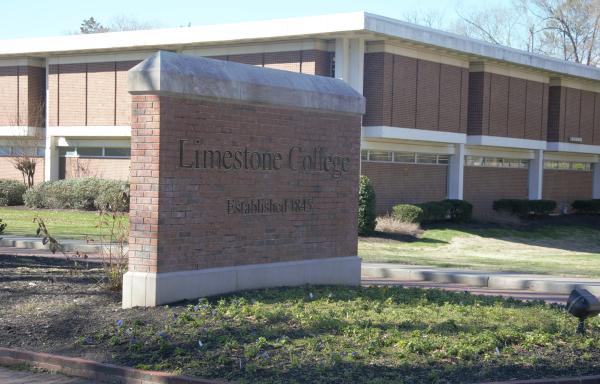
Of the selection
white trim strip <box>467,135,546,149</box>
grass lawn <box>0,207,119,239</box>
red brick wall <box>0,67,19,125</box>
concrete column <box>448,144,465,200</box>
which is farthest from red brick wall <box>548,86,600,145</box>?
red brick wall <box>0,67,19,125</box>

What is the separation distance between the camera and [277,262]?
12.5 metres

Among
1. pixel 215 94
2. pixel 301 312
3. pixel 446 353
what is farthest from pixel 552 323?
pixel 215 94

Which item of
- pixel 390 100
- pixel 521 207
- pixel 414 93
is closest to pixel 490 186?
pixel 521 207

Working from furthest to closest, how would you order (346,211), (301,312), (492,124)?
(492,124) → (346,211) → (301,312)

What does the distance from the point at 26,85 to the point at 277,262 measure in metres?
30.5

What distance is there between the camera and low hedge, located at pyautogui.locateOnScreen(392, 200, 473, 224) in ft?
99.8

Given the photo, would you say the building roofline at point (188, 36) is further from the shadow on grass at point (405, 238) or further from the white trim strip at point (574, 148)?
the white trim strip at point (574, 148)

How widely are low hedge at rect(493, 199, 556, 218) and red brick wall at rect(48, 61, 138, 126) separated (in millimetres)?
17116

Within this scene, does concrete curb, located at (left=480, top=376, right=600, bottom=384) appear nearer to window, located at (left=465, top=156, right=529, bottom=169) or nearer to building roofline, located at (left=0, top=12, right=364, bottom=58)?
building roofline, located at (left=0, top=12, right=364, bottom=58)

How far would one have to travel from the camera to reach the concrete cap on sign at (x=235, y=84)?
10.7 metres

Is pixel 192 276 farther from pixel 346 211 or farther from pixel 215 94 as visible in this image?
pixel 346 211

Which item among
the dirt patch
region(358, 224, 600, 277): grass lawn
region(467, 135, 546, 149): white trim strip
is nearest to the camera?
the dirt patch

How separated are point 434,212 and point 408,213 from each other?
2023 millimetres

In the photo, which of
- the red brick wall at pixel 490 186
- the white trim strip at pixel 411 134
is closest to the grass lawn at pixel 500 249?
the red brick wall at pixel 490 186
